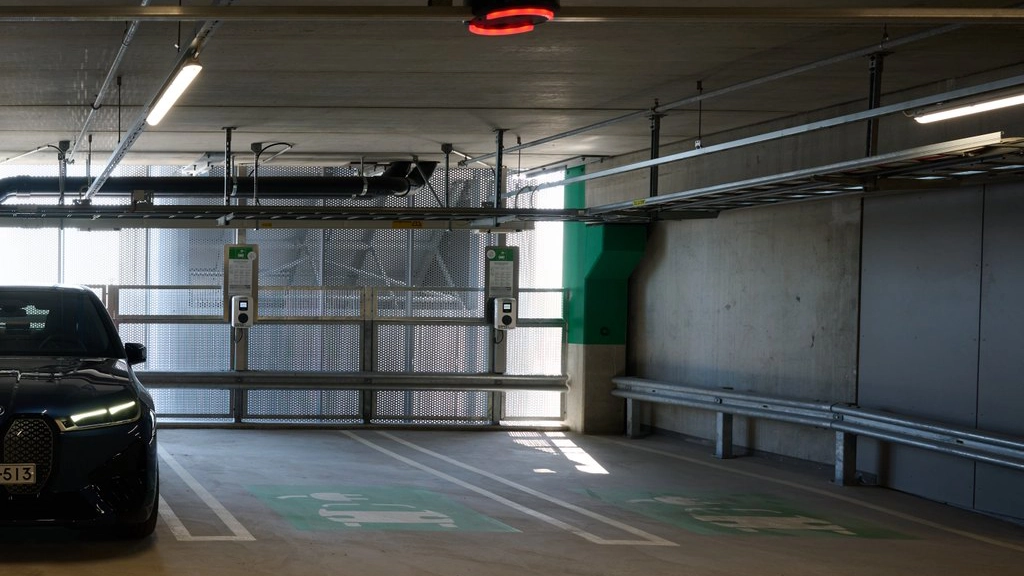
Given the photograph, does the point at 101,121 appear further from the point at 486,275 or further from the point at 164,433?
the point at 486,275

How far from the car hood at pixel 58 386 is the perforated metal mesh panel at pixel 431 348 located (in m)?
8.06

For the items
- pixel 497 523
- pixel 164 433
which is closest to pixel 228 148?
pixel 164 433

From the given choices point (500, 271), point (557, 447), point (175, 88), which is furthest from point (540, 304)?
point (175, 88)

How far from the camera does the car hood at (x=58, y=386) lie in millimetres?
6469

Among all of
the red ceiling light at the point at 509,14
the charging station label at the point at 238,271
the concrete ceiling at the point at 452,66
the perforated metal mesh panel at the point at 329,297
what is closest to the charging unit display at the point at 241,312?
the charging station label at the point at 238,271

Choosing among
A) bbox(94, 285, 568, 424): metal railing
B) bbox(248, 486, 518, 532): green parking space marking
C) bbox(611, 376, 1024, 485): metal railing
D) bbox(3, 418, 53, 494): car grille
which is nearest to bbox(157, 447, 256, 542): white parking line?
bbox(248, 486, 518, 532): green parking space marking

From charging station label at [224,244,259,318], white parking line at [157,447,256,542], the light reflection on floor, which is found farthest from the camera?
charging station label at [224,244,259,318]

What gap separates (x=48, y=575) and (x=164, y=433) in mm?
7909

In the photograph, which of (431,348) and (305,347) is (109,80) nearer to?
(305,347)

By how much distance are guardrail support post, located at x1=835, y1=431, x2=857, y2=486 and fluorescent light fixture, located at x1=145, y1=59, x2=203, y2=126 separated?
6994 millimetres

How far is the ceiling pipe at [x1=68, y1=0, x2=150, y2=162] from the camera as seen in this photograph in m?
7.35

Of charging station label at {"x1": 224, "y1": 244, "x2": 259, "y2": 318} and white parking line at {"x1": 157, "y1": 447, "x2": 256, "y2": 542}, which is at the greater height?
charging station label at {"x1": 224, "y1": 244, "x2": 259, "y2": 318}

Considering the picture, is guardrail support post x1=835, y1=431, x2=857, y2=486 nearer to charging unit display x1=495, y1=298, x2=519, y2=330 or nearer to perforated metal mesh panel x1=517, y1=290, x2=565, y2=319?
charging unit display x1=495, y1=298, x2=519, y2=330

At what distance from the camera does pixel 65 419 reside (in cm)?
645
